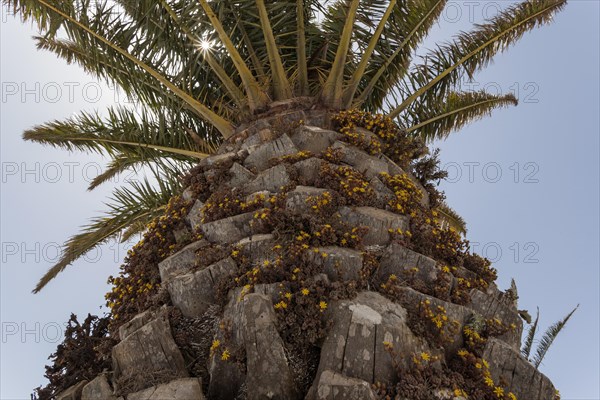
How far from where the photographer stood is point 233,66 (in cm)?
793

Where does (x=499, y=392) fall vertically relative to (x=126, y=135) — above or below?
below

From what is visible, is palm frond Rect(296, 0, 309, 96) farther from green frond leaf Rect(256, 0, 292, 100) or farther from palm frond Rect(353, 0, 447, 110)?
palm frond Rect(353, 0, 447, 110)

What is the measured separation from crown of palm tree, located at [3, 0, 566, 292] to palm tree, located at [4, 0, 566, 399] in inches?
1.2

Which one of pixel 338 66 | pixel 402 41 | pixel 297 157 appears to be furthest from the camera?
pixel 402 41

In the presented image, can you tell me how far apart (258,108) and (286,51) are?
1760mm

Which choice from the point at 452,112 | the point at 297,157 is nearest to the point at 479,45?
the point at 452,112

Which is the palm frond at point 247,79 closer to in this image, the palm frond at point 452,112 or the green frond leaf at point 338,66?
the green frond leaf at point 338,66

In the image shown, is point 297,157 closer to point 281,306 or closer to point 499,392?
point 281,306

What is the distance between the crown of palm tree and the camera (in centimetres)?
727

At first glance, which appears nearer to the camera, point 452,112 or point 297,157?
point 297,157

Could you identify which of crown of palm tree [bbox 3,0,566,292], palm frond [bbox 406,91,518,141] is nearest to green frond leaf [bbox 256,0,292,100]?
crown of palm tree [bbox 3,0,566,292]

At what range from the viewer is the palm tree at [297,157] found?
4.33 meters

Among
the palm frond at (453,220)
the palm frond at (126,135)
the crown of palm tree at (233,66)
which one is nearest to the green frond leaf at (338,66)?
the crown of palm tree at (233,66)

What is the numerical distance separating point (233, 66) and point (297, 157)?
283 centimetres
